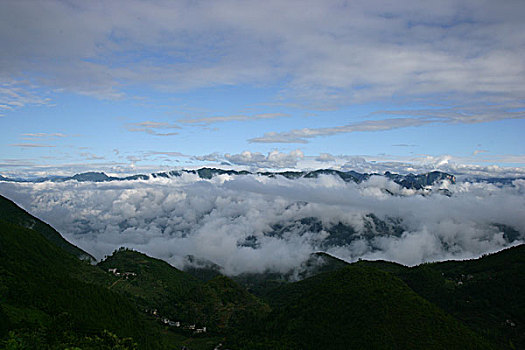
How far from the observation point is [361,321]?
420 feet

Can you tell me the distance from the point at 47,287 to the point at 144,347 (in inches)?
1621

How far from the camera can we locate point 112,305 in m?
134

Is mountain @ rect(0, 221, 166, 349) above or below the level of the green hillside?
above

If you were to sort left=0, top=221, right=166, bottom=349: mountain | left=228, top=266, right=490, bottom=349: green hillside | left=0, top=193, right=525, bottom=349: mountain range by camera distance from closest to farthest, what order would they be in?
left=0, top=221, right=166, bottom=349: mountain < left=0, top=193, right=525, bottom=349: mountain range < left=228, top=266, right=490, bottom=349: green hillside

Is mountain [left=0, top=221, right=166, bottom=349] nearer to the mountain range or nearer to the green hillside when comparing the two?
the mountain range

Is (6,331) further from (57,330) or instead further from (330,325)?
(330,325)

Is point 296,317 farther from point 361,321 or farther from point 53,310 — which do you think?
point 53,310

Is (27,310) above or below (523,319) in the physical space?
above

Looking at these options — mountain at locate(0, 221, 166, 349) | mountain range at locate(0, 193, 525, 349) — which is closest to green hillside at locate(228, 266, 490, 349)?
mountain range at locate(0, 193, 525, 349)

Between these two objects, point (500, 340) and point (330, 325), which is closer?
point (330, 325)

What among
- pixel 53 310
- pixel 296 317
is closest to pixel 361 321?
pixel 296 317

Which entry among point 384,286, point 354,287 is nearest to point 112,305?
point 354,287

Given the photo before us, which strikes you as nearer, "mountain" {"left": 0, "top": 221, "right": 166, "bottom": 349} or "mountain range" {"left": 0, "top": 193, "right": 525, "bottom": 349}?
"mountain" {"left": 0, "top": 221, "right": 166, "bottom": 349}

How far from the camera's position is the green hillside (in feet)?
375
